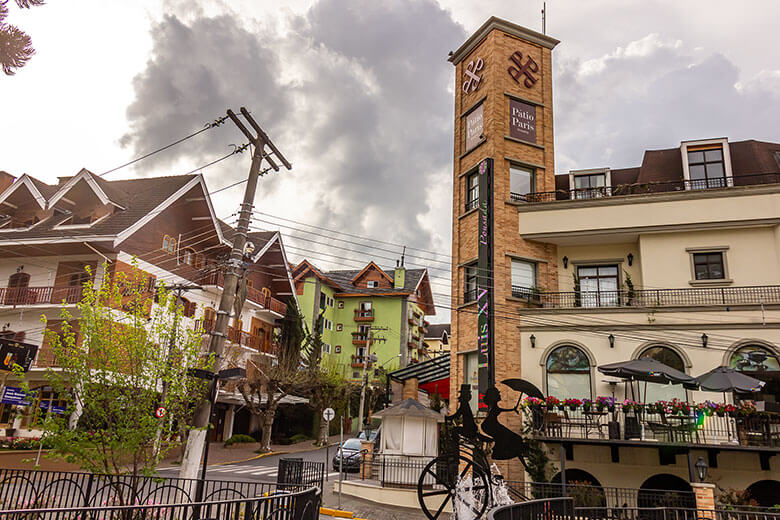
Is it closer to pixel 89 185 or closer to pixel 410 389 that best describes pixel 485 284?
pixel 410 389

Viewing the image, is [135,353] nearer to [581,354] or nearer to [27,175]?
[581,354]

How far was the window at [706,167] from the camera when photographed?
22.6 metres

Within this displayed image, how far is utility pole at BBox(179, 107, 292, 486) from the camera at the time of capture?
41.7ft

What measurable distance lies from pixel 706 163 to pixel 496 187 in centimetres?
871

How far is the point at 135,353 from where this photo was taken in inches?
453

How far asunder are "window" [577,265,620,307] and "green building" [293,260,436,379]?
31.5 m

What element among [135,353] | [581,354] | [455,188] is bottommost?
[135,353]

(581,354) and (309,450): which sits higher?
(581,354)

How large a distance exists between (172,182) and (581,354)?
24.6m

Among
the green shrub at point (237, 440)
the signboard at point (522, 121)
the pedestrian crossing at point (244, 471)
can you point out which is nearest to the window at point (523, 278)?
the signboard at point (522, 121)

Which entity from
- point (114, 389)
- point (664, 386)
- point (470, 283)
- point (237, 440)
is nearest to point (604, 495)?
point (664, 386)

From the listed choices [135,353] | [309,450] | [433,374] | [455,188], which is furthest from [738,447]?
[309,450]

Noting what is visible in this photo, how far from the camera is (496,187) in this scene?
22.9 m

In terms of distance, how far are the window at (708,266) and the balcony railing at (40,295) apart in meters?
27.0
